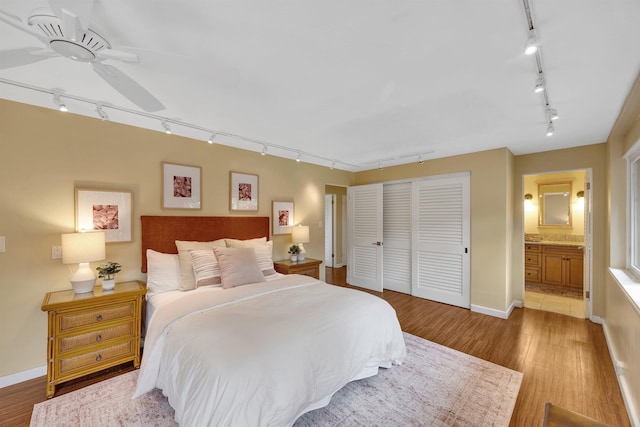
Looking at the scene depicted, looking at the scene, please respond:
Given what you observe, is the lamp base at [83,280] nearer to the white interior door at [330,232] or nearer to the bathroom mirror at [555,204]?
the white interior door at [330,232]

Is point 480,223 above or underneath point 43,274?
above

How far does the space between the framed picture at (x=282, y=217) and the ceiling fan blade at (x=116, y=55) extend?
286cm

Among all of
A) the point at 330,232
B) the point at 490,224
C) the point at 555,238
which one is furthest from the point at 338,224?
the point at 555,238

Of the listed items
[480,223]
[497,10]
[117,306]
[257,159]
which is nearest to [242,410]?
[117,306]

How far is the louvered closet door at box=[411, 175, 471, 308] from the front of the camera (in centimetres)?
399

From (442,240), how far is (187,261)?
12.4ft

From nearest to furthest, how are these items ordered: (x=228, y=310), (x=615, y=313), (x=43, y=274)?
(x=228, y=310), (x=43, y=274), (x=615, y=313)

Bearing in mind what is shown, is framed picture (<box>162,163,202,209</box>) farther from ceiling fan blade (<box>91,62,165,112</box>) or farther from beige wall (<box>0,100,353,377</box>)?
ceiling fan blade (<box>91,62,165,112</box>)

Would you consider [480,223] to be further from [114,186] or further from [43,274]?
[43,274]

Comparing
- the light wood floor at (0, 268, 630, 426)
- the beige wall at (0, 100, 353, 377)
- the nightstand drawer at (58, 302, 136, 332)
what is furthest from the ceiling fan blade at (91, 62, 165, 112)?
the light wood floor at (0, 268, 630, 426)

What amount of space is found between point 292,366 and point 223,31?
195 cm

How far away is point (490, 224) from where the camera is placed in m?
3.72

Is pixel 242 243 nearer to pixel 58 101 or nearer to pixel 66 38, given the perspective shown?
pixel 58 101

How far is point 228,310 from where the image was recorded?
6.60ft
